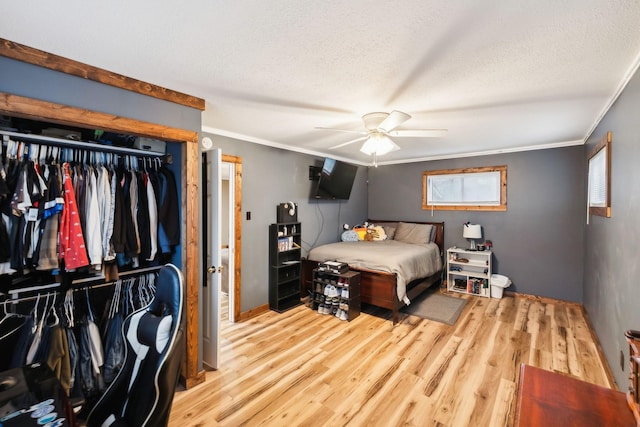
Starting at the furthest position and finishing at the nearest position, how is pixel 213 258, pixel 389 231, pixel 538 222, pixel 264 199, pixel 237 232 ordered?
pixel 389 231
pixel 538 222
pixel 264 199
pixel 237 232
pixel 213 258

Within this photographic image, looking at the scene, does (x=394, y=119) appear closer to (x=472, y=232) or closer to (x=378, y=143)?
(x=378, y=143)

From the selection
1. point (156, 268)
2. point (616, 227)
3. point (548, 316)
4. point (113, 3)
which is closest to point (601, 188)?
point (616, 227)

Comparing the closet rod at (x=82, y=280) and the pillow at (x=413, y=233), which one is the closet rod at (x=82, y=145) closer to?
the closet rod at (x=82, y=280)

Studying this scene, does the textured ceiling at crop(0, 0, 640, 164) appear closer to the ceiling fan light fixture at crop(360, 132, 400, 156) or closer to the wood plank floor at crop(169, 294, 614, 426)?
the ceiling fan light fixture at crop(360, 132, 400, 156)

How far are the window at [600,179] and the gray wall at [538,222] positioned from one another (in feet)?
2.20

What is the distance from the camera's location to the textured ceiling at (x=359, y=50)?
134 cm

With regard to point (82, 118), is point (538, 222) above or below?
below

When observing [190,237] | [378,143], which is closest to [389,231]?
[378,143]

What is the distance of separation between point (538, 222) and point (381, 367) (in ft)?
11.3

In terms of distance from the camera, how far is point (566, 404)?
1000mm

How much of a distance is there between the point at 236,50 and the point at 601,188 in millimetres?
3488

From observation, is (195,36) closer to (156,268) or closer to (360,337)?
(156,268)

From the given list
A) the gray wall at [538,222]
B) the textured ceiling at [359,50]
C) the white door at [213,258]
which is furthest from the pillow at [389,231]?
the white door at [213,258]

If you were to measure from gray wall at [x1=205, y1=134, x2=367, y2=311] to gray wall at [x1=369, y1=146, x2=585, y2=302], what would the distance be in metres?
2.47
